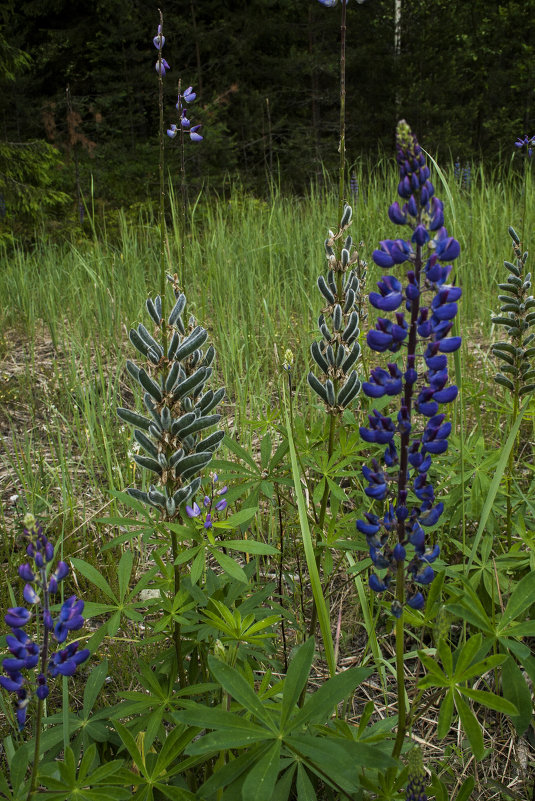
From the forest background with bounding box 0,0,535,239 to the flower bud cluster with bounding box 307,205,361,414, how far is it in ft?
38.1

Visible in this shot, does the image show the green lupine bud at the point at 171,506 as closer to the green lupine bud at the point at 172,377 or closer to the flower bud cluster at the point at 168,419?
the flower bud cluster at the point at 168,419

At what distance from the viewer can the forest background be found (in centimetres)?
1377

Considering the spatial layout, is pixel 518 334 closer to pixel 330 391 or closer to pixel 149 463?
pixel 330 391

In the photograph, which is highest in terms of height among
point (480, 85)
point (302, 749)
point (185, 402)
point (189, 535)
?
point (480, 85)

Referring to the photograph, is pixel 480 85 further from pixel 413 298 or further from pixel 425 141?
pixel 413 298

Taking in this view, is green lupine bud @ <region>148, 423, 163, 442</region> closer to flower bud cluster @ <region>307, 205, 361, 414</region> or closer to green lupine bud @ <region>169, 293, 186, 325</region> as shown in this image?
green lupine bud @ <region>169, 293, 186, 325</region>

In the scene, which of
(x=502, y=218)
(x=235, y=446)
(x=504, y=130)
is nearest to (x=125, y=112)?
(x=504, y=130)

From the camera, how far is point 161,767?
1125 millimetres

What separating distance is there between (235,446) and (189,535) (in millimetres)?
445

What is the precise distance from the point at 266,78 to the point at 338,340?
16.8 metres

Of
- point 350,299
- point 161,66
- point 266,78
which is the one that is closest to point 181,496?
point 350,299

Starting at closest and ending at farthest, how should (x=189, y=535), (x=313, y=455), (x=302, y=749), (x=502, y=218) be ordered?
(x=302, y=749) < (x=189, y=535) < (x=313, y=455) < (x=502, y=218)

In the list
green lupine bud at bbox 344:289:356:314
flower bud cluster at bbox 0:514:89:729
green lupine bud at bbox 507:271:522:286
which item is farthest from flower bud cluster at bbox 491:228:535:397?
flower bud cluster at bbox 0:514:89:729

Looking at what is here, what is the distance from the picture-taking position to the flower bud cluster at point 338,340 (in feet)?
5.18
